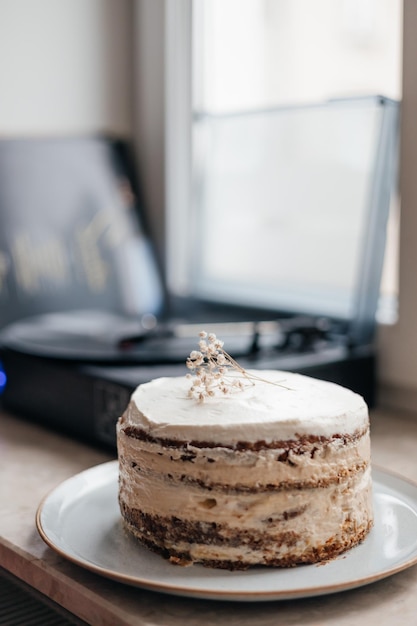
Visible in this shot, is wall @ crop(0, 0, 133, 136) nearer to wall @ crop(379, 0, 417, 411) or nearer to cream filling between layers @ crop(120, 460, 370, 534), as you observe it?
wall @ crop(379, 0, 417, 411)

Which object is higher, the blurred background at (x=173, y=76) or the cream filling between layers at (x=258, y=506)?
the blurred background at (x=173, y=76)

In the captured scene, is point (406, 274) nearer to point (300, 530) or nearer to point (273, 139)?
point (273, 139)

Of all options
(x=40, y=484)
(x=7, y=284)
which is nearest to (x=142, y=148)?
(x=7, y=284)

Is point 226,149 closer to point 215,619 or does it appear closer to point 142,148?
point 142,148

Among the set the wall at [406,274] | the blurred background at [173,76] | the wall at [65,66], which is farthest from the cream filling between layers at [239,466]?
the wall at [65,66]

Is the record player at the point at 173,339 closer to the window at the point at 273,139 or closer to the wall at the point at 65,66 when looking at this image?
the window at the point at 273,139

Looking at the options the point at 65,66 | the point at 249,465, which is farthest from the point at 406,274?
the point at 65,66
